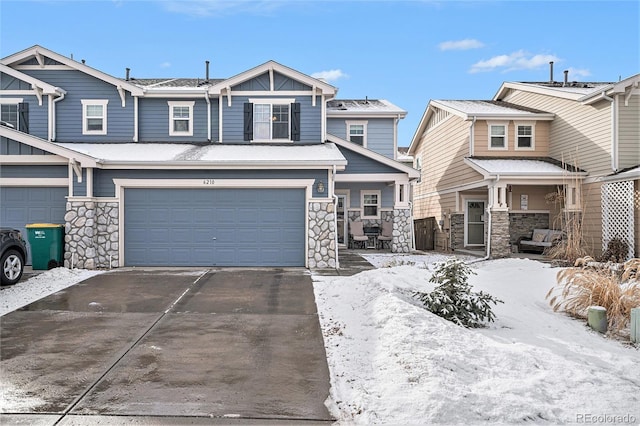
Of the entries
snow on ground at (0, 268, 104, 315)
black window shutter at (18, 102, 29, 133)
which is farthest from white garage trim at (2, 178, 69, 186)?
black window shutter at (18, 102, 29, 133)

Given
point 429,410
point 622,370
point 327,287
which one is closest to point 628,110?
point 327,287

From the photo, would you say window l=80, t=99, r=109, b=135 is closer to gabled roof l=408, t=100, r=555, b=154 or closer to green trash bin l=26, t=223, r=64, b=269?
green trash bin l=26, t=223, r=64, b=269

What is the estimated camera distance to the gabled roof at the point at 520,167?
53.5ft

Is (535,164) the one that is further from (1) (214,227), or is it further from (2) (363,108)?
(1) (214,227)

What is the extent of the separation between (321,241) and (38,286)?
660cm

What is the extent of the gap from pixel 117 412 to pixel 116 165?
997 centimetres

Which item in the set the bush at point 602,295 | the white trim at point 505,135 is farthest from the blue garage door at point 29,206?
the white trim at point 505,135

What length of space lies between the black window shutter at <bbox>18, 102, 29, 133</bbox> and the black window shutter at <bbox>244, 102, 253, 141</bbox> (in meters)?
7.23

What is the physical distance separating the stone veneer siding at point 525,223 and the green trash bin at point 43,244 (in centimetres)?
1577

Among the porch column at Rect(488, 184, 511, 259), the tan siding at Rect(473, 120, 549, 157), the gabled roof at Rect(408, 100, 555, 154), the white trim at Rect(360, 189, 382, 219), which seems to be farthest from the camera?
the white trim at Rect(360, 189, 382, 219)

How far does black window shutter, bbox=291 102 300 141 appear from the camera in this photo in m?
15.7

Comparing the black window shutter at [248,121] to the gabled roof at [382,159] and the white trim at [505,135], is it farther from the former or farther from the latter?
the white trim at [505,135]

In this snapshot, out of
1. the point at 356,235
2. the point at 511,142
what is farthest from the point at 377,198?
the point at 511,142

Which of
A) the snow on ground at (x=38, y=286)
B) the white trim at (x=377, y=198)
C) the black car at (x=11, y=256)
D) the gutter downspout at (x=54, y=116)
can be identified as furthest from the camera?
the white trim at (x=377, y=198)
